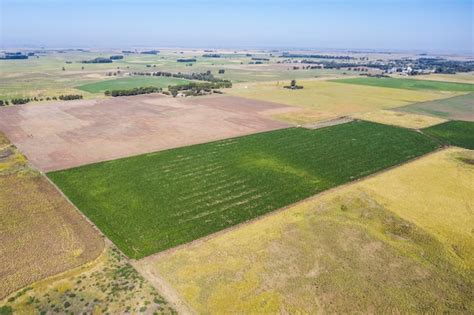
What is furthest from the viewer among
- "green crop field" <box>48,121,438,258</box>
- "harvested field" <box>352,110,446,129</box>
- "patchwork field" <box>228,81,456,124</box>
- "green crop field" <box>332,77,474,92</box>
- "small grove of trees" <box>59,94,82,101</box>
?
"green crop field" <box>332,77,474,92</box>

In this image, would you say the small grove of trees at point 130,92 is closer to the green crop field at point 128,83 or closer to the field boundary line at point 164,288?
the green crop field at point 128,83

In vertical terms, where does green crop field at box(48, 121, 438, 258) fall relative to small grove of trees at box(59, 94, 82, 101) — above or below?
below

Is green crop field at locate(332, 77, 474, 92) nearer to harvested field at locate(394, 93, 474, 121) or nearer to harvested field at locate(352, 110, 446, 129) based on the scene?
harvested field at locate(394, 93, 474, 121)

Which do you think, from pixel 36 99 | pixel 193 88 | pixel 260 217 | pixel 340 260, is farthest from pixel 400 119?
pixel 36 99

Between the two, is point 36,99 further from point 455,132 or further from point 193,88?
point 455,132

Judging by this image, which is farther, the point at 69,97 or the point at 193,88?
the point at 193,88

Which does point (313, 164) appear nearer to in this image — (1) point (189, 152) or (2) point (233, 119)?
(1) point (189, 152)

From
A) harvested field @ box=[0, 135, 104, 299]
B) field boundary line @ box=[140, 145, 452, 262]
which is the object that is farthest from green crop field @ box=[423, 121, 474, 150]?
harvested field @ box=[0, 135, 104, 299]
